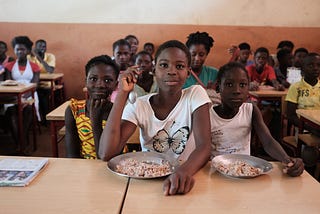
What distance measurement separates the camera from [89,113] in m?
1.91

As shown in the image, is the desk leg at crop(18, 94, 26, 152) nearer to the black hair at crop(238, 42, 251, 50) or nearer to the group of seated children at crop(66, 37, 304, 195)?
the group of seated children at crop(66, 37, 304, 195)

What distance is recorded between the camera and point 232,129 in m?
1.82

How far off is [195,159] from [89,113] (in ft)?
2.47

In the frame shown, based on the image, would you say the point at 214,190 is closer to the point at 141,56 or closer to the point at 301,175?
the point at 301,175

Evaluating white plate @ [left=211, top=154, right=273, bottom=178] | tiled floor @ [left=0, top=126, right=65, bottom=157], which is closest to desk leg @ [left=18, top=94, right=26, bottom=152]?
tiled floor @ [left=0, top=126, right=65, bottom=157]

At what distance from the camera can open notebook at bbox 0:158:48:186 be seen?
1.23 metres

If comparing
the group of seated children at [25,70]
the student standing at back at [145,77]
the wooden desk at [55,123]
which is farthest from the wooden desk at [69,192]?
the group of seated children at [25,70]

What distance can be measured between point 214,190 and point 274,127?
129 inches

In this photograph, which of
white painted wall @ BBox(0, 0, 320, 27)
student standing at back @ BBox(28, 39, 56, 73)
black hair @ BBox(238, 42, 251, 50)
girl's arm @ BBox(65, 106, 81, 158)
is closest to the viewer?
girl's arm @ BBox(65, 106, 81, 158)

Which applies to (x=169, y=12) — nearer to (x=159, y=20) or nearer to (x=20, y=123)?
(x=159, y=20)

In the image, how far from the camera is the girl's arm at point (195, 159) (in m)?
1.17

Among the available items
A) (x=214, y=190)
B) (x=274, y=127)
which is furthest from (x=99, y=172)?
(x=274, y=127)

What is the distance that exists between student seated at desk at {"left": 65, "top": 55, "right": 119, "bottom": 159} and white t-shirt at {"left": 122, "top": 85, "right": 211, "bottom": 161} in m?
0.28

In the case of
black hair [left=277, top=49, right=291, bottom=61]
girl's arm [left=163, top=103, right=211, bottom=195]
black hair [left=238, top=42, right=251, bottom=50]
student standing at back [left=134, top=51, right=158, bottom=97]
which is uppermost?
black hair [left=238, top=42, right=251, bottom=50]
